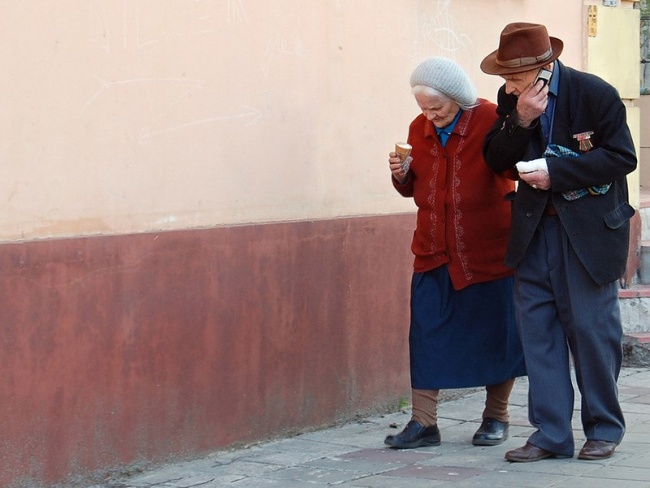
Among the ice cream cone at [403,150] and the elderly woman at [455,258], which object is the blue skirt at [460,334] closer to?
the elderly woman at [455,258]

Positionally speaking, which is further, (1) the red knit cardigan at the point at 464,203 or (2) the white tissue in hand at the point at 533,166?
(1) the red knit cardigan at the point at 464,203

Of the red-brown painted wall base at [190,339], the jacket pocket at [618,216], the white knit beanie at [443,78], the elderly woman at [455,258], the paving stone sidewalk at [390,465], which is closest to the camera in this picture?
the red-brown painted wall base at [190,339]

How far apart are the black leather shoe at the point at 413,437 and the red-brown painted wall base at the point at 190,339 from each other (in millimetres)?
559

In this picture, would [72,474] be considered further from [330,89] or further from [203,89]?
[330,89]

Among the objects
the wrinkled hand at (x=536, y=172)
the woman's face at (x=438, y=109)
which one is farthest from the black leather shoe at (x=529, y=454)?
the woman's face at (x=438, y=109)

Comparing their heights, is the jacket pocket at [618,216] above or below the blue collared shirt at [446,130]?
below

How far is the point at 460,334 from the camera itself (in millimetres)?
5449

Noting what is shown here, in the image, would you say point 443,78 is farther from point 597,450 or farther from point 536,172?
point 597,450

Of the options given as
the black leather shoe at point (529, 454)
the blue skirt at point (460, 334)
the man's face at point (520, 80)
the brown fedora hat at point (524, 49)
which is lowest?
the black leather shoe at point (529, 454)

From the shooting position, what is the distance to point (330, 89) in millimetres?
Result: 5977

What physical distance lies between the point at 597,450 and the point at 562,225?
94 cm

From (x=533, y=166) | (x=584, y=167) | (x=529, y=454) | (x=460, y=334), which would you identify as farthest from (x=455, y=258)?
(x=529, y=454)

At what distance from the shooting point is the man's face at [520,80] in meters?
4.90

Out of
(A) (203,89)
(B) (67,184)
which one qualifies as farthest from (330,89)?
(B) (67,184)
